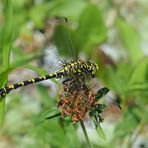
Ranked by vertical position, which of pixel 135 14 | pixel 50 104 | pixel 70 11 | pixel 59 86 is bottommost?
pixel 59 86

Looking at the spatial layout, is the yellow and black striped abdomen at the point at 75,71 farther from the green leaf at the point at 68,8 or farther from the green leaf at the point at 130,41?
the green leaf at the point at 68,8

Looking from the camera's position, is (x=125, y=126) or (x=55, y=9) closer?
(x=125, y=126)

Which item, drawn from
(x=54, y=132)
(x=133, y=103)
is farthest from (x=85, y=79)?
(x=133, y=103)

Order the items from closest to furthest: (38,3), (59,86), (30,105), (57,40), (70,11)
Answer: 1. (59,86)
2. (57,40)
3. (30,105)
4. (70,11)
5. (38,3)

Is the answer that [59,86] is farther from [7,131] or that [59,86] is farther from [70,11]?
[70,11]

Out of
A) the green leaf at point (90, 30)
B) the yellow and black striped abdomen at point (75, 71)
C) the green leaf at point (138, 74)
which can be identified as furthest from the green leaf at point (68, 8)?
the yellow and black striped abdomen at point (75, 71)

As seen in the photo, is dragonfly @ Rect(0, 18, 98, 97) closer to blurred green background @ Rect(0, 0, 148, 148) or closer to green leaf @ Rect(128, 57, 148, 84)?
blurred green background @ Rect(0, 0, 148, 148)

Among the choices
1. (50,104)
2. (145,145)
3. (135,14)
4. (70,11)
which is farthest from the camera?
(135,14)
